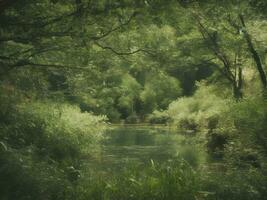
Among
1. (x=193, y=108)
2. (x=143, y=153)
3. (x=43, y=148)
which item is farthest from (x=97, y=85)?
(x=193, y=108)

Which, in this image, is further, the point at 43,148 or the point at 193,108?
the point at 193,108

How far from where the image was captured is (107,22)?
34.9 feet

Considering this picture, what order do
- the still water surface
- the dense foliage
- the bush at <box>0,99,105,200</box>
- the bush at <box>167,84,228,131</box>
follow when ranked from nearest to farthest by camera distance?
the bush at <box>0,99,105,200</box> → the dense foliage → the still water surface → the bush at <box>167,84,228,131</box>

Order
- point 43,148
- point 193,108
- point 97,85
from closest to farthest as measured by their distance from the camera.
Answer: point 43,148, point 97,85, point 193,108

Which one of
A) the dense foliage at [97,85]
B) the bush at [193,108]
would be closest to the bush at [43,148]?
the dense foliage at [97,85]

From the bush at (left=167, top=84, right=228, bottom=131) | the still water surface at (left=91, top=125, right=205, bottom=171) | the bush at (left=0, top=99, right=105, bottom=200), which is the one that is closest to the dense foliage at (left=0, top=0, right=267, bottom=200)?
the bush at (left=0, top=99, right=105, bottom=200)

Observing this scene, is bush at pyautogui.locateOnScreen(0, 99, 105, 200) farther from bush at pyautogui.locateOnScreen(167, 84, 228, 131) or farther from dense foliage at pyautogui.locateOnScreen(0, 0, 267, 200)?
bush at pyautogui.locateOnScreen(167, 84, 228, 131)

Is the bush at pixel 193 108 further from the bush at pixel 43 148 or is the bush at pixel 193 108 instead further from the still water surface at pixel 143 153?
the bush at pixel 43 148

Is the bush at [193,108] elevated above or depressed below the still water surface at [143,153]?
above

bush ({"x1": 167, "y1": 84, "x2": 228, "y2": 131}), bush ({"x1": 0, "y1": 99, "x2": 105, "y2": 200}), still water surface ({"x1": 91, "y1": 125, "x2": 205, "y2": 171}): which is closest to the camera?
bush ({"x1": 0, "y1": 99, "x2": 105, "y2": 200})

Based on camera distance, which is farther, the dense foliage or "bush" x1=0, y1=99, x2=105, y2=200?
the dense foliage

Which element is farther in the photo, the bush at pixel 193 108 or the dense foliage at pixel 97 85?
the bush at pixel 193 108

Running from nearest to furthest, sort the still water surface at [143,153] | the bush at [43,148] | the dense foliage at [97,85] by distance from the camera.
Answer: the bush at [43,148] < the dense foliage at [97,85] < the still water surface at [143,153]

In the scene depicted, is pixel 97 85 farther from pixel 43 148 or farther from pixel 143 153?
pixel 143 153
